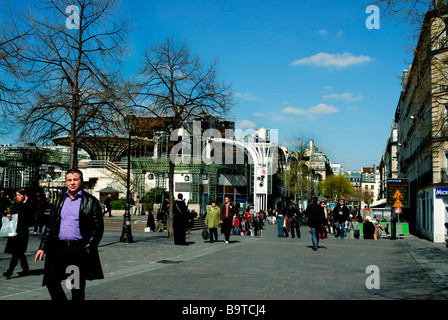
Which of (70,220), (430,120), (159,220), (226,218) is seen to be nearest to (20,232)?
(70,220)

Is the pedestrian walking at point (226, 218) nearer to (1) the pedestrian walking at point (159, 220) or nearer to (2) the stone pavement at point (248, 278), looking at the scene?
(2) the stone pavement at point (248, 278)

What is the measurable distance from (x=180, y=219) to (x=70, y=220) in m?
12.1

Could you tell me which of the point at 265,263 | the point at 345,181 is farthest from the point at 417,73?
the point at 345,181

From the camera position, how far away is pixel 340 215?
2478 cm

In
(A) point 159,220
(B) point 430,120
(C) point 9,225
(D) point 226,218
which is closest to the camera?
(C) point 9,225

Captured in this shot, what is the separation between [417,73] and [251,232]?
15425 mm

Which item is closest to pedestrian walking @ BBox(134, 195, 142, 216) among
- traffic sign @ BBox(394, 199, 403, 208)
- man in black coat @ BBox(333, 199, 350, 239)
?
man in black coat @ BBox(333, 199, 350, 239)

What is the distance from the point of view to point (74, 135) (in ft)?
49.4

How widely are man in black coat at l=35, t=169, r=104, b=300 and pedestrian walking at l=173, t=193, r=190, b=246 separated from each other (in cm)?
1166

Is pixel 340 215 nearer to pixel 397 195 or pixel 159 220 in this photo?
pixel 397 195

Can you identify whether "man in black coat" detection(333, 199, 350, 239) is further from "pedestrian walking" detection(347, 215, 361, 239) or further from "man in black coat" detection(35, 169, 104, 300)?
"man in black coat" detection(35, 169, 104, 300)

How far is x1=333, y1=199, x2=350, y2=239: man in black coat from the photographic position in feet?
80.7
